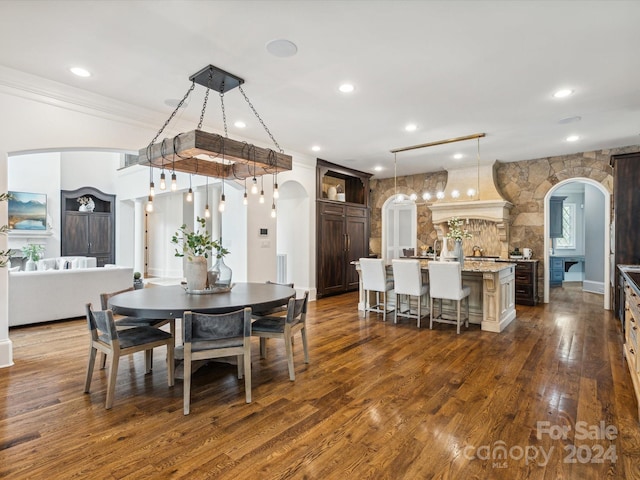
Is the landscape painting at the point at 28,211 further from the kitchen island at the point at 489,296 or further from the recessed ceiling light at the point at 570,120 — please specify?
the recessed ceiling light at the point at 570,120

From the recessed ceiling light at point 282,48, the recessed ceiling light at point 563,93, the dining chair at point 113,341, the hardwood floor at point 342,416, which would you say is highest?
the recessed ceiling light at point 282,48

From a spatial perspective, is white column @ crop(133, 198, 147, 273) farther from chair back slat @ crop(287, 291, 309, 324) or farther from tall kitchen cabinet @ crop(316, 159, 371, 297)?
chair back slat @ crop(287, 291, 309, 324)

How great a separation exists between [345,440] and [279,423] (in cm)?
48

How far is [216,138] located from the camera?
2816 millimetres

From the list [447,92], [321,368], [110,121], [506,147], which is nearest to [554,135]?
[506,147]

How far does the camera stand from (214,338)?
2609mm

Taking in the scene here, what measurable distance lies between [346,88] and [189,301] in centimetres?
262

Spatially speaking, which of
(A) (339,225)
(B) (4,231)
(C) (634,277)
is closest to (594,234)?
(C) (634,277)

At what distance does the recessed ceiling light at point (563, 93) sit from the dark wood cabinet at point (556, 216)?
623 centimetres

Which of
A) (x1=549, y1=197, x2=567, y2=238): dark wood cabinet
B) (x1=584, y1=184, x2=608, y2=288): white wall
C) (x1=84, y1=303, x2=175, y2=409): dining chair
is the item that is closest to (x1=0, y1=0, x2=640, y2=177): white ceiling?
(x1=84, y1=303, x2=175, y2=409): dining chair

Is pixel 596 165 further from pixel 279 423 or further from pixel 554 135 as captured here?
pixel 279 423

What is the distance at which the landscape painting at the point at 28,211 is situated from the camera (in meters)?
7.96

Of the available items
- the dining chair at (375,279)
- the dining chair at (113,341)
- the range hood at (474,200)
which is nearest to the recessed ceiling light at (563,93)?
the dining chair at (375,279)

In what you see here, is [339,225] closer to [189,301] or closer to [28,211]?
[189,301]
